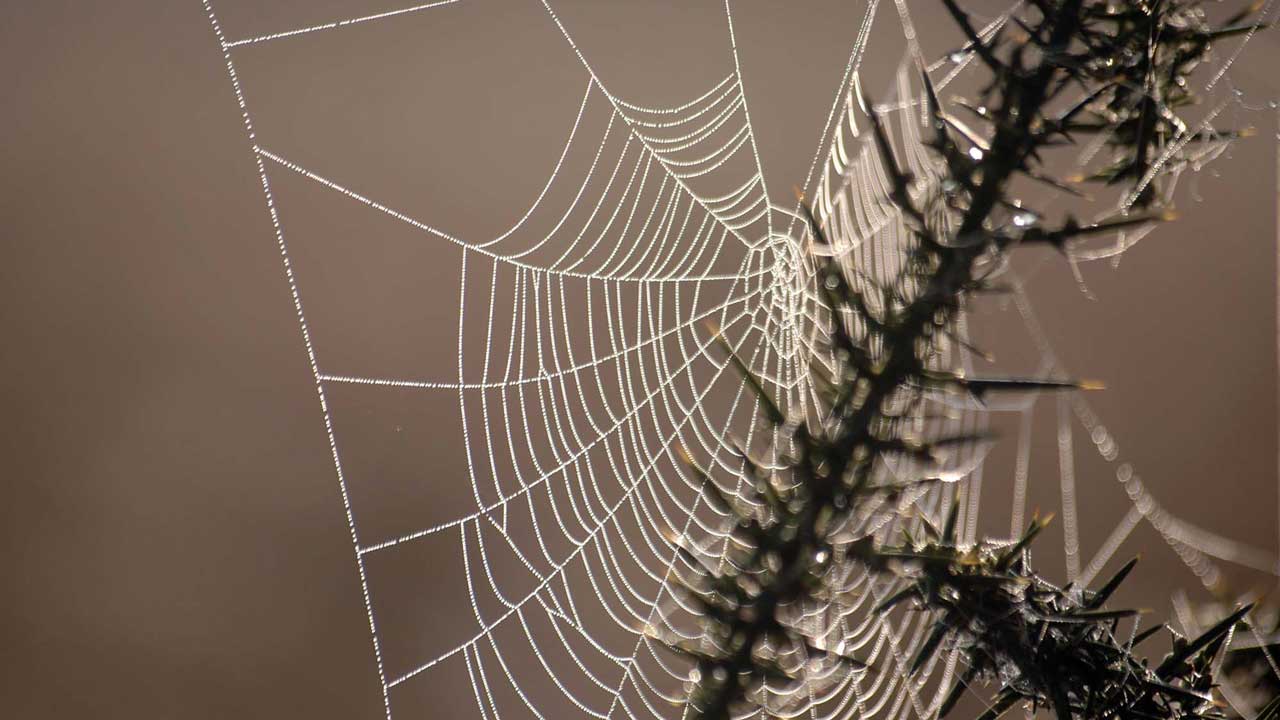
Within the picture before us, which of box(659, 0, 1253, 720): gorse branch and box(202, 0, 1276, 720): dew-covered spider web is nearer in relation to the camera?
box(659, 0, 1253, 720): gorse branch

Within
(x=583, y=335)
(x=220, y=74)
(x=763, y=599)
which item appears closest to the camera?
(x=763, y=599)

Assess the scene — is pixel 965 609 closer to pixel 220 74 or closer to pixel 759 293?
pixel 759 293

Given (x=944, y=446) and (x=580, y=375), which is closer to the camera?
(x=944, y=446)

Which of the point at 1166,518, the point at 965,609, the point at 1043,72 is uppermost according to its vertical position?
the point at 1043,72

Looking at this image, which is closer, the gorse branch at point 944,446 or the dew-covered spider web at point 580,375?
the gorse branch at point 944,446

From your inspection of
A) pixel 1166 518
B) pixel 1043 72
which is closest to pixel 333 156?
pixel 1043 72

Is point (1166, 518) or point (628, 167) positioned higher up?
point (628, 167)

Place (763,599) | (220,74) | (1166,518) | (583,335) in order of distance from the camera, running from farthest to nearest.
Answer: (1166,518)
(583,335)
(220,74)
(763,599)

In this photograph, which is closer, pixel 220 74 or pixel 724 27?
pixel 220 74
